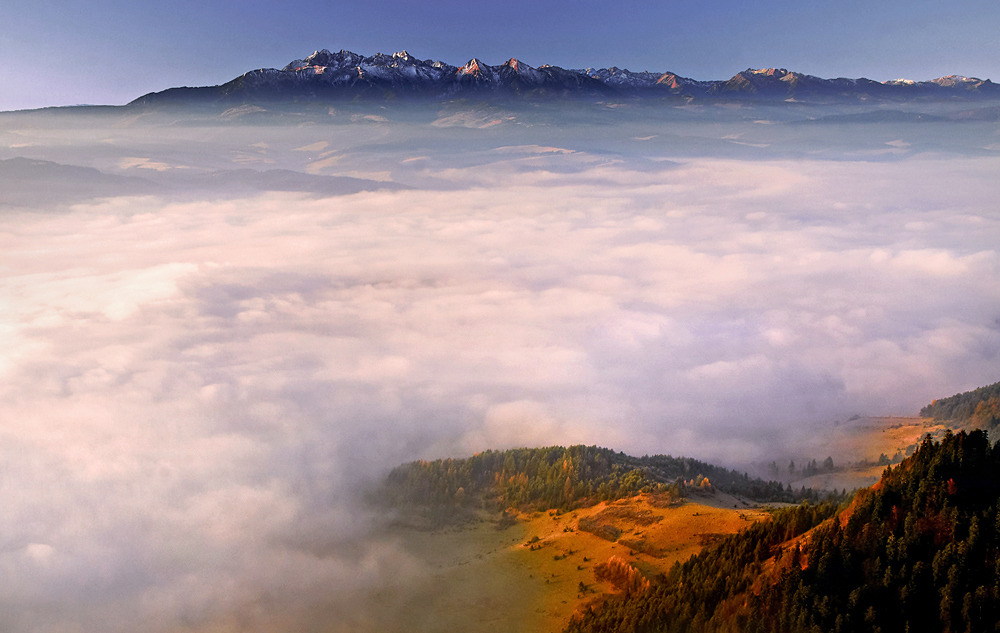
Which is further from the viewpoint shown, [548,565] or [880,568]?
[548,565]

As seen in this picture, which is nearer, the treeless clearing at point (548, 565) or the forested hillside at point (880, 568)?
the forested hillside at point (880, 568)

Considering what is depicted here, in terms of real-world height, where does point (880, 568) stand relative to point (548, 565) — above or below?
above

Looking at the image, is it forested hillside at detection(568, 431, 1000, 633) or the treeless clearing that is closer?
forested hillside at detection(568, 431, 1000, 633)

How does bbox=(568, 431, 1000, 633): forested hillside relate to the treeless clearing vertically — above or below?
above

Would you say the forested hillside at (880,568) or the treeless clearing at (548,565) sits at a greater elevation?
the forested hillside at (880,568)

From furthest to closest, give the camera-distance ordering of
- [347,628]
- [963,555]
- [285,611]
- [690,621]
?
[285,611] → [347,628] → [690,621] → [963,555]

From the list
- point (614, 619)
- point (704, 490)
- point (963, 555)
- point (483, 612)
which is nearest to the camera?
point (963, 555)

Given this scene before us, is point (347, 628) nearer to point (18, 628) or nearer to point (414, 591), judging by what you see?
point (414, 591)

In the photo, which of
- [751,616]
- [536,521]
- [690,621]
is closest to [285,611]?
[536,521]
